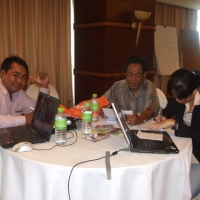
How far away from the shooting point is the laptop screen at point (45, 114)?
159 cm

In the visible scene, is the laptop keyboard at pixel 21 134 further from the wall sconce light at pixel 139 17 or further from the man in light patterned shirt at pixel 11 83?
the wall sconce light at pixel 139 17

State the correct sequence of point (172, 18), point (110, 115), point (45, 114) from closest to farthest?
point (45, 114)
point (110, 115)
point (172, 18)

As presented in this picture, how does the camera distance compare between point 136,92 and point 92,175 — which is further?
point 136,92

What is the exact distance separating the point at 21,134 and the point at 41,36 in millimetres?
2752

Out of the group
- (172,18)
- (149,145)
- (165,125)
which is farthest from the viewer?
(172,18)

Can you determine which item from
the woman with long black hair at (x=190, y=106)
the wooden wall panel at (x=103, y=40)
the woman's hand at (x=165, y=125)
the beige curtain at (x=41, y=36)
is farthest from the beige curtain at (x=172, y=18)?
the woman's hand at (x=165, y=125)

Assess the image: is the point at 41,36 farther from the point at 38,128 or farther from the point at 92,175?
the point at 92,175

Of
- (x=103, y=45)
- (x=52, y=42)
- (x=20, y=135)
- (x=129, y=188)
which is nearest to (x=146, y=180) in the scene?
(x=129, y=188)

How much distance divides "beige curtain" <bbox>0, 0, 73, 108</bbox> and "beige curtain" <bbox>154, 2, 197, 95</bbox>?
2.40 meters

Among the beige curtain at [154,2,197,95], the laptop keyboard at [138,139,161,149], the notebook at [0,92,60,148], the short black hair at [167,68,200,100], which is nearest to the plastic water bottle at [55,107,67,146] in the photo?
the notebook at [0,92,60,148]

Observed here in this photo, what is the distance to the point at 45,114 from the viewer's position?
171 cm

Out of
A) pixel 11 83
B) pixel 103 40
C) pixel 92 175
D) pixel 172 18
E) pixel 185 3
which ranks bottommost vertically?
pixel 92 175

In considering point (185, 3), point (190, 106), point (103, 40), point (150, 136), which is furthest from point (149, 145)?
point (185, 3)

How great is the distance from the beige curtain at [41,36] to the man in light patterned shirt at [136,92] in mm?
1850
